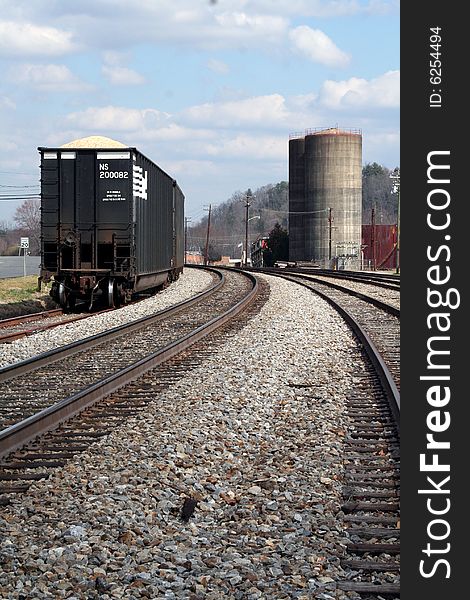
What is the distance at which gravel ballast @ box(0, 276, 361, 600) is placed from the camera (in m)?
4.24

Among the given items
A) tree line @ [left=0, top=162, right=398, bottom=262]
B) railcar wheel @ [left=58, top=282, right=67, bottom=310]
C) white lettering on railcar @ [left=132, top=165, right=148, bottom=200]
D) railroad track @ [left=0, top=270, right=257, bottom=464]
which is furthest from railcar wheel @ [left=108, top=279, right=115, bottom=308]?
tree line @ [left=0, top=162, right=398, bottom=262]

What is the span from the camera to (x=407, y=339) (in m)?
3.64

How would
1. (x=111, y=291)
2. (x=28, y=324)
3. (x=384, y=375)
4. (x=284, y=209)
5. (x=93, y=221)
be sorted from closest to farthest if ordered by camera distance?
1. (x=384, y=375)
2. (x=28, y=324)
3. (x=93, y=221)
4. (x=111, y=291)
5. (x=284, y=209)

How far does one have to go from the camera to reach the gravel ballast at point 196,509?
13.9ft

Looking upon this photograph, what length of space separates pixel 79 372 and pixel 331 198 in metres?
72.8

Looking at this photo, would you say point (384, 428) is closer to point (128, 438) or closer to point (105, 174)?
point (128, 438)

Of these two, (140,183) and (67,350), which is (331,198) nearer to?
(140,183)

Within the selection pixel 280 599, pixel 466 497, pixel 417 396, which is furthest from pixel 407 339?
pixel 280 599

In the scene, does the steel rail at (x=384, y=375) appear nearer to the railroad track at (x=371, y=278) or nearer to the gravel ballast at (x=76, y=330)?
the gravel ballast at (x=76, y=330)

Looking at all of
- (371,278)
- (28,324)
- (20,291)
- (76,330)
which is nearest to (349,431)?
(76,330)

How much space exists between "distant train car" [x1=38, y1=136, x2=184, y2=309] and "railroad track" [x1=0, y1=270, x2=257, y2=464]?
3170mm

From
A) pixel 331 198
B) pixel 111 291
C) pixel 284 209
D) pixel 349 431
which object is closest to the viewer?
pixel 349 431

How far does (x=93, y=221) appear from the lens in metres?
20.6

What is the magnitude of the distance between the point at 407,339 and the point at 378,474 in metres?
2.51
